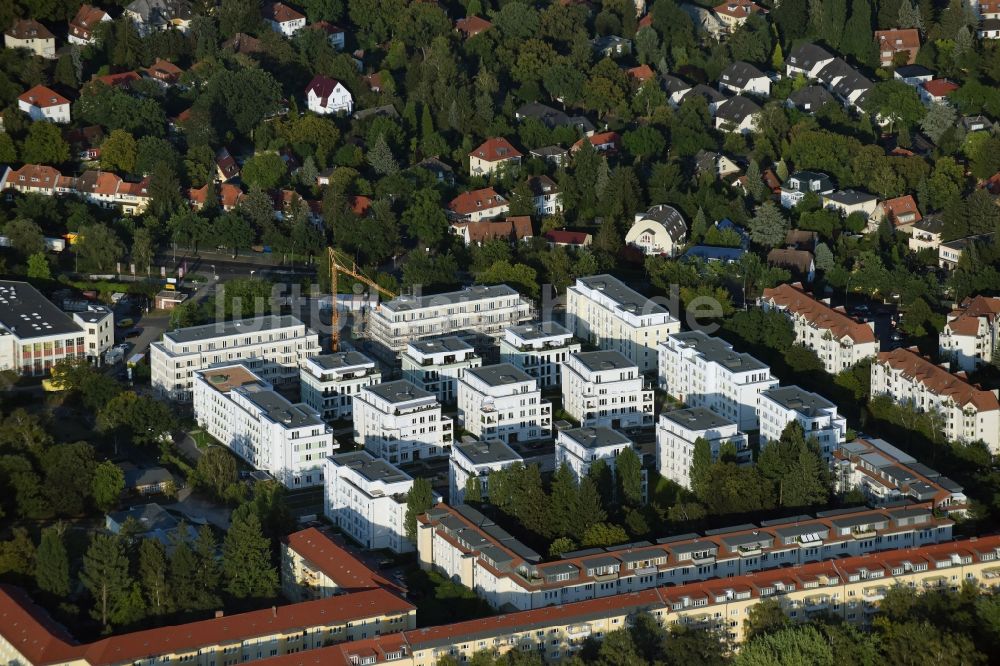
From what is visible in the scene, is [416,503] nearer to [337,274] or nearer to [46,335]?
[46,335]

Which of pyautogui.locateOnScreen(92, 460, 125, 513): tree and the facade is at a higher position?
the facade

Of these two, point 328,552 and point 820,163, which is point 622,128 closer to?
point 820,163

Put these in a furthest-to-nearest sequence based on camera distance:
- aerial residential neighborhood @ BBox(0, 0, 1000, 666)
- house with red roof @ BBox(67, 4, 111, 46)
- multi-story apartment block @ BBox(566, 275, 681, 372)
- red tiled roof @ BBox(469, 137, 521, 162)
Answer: house with red roof @ BBox(67, 4, 111, 46)
red tiled roof @ BBox(469, 137, 521, 162)
multi-story apartment block @ BBox(566, 275, 681, 372)
aerial residential neighborhood @ BBox(0, 0, 1000, 666)

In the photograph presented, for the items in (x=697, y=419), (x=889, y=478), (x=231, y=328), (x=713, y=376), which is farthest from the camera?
(x=231, y=328)

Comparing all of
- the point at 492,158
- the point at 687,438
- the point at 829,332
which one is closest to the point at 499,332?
the point at 829,332

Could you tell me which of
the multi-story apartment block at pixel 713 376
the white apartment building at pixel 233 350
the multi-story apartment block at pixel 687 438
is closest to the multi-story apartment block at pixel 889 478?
the multi-story apartment block at pixel 687 438

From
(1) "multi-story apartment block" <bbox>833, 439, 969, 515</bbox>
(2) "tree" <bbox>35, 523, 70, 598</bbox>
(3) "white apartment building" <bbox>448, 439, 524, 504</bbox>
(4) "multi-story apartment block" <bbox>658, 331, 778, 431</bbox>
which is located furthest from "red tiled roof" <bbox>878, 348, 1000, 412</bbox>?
(2) "tree" <bbox>35, 523, 70, 598</bbox>

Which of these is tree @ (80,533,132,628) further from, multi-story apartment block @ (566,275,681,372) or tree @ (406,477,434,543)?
multi-story apartment block @ (566,275,681,372)
